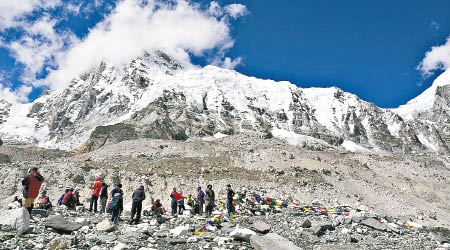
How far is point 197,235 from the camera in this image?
35.2 ft

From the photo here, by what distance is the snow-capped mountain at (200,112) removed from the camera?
110 meters

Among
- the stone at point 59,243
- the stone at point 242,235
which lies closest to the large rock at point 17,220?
the stone at point 59,243

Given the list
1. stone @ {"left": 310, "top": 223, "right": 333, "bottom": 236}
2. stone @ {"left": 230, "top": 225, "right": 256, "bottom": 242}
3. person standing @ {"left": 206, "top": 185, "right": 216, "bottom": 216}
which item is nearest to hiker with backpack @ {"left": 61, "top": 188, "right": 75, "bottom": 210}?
person standing @ {"left": 206, "top": 185, "right": 216, "bottom": 216}

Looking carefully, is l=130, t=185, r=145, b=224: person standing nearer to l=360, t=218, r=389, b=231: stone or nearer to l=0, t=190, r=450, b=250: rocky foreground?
l=0, t=190, r=450, b=250: rocky foreground

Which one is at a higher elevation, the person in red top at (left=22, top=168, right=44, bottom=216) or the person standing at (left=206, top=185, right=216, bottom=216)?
the person in red top at (left=22, top=168, right=44, bottom=216)

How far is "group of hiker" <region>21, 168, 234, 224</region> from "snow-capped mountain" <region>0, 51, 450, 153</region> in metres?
70.3

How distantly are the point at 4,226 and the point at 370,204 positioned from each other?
100 feet

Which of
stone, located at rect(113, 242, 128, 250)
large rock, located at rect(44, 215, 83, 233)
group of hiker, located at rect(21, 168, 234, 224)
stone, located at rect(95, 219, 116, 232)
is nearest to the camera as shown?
stone, located at rect(113, 242, 128, 250)

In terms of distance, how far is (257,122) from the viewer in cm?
13075

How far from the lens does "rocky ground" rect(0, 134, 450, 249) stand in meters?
9.94

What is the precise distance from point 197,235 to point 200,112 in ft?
367

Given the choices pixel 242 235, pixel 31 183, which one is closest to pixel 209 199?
pixel 242 235

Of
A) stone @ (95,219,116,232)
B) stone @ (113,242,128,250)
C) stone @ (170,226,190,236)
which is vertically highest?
stone @ (95,219,116,232)

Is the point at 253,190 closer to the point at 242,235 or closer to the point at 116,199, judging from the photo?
the point at 116,199
